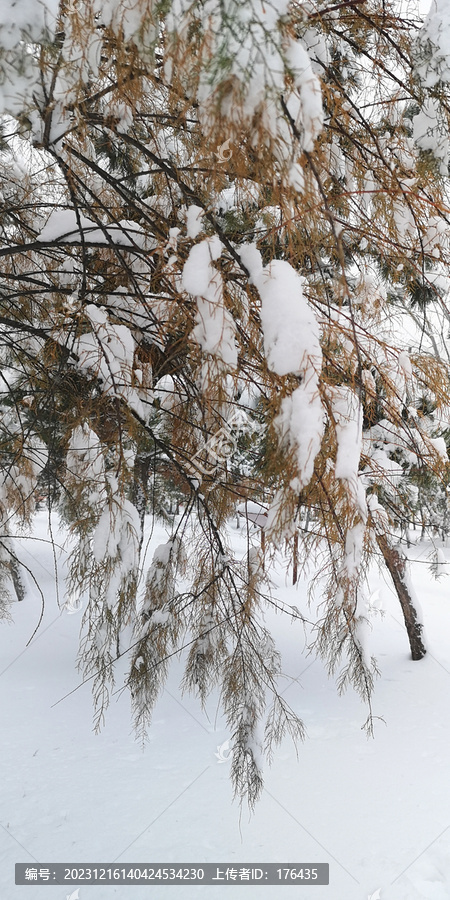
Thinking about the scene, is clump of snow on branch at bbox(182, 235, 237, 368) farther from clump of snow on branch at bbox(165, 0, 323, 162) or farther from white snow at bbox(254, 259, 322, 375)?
clump of snow on branch at bbox(165, 0, 323, 162)

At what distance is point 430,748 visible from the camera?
3820mm

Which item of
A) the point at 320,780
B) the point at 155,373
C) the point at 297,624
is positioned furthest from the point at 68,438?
the point at 297,624

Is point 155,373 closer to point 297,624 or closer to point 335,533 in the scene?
point 335,533

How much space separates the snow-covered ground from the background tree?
917mm

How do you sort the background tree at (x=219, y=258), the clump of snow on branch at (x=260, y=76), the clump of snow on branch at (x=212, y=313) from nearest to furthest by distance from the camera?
the clump of snow on branch at (x=260, y=76) → the background tree at (x=219, y=258) → the clump of snow on branch at (x=212, y=313)

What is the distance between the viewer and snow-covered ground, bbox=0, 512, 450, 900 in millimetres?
2912

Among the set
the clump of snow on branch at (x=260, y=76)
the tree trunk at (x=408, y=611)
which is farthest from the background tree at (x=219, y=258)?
the tree trunk at (x=408, y=611)

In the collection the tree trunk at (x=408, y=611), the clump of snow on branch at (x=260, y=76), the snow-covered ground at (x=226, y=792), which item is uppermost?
the clump of snow on branch at (x=260, y=76)

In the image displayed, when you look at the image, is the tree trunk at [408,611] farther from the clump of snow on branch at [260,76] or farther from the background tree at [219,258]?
the clump of snow on branch at [260,76]

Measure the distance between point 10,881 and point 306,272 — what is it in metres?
2.94

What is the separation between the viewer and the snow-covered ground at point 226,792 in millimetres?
2912

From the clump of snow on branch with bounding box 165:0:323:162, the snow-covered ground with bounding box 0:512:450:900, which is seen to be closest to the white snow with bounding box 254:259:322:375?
the clump of snow on branch with bounding box 165:0:323:162

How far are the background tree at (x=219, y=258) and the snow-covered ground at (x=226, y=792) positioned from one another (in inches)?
36.1

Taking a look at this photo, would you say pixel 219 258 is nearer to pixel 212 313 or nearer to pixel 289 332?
pixel 212 313
